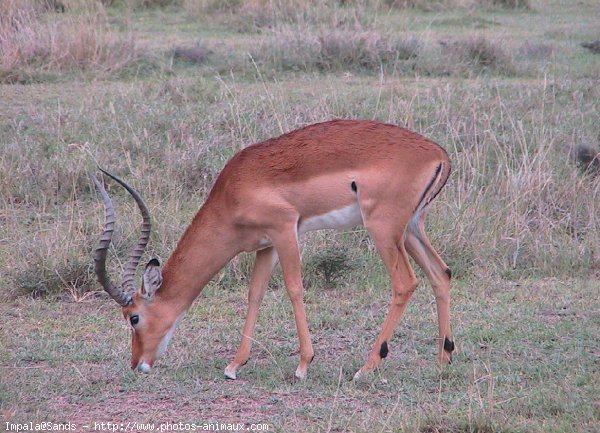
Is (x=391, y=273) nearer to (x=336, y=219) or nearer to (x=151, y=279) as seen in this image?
(x=336, y=219)

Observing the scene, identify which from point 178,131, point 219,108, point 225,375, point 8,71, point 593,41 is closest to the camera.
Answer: point 225,375

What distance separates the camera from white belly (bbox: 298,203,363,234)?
5.06 m

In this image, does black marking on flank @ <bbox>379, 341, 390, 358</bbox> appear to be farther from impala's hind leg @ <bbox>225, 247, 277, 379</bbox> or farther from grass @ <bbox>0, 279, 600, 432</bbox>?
impala's hind leg @ <bbox>225, 247, 277, 379</bbox>

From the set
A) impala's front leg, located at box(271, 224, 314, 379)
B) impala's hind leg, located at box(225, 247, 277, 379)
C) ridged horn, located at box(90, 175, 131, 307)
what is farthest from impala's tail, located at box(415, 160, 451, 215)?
ridged horn, located at box(90, 175, 131, 307)

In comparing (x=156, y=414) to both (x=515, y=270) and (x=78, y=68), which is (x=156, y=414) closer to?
(x=515, y=270)

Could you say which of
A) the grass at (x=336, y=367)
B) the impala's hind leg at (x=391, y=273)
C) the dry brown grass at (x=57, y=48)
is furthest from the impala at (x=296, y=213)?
the dry brown grass at (x=57, y=48)

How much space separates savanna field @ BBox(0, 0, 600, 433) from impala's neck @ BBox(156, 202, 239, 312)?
1.27 ft

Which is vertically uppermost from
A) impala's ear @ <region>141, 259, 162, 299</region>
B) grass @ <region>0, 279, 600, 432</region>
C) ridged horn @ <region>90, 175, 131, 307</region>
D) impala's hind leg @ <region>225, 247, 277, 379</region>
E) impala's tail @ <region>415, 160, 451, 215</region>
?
impala's tail @ <region>415, 160, 451, 215</region>

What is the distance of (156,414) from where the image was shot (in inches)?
177

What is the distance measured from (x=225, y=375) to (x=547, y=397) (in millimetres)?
1539

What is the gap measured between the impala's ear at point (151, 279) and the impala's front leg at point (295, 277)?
58cm

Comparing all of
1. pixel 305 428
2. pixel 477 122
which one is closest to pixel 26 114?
pixel 477 122

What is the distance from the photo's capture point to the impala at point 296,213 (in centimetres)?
500

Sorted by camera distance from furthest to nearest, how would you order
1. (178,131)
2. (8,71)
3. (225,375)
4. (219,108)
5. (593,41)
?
(593,41)
(8,71)
(219,108)
(178,131)
(225,375)
